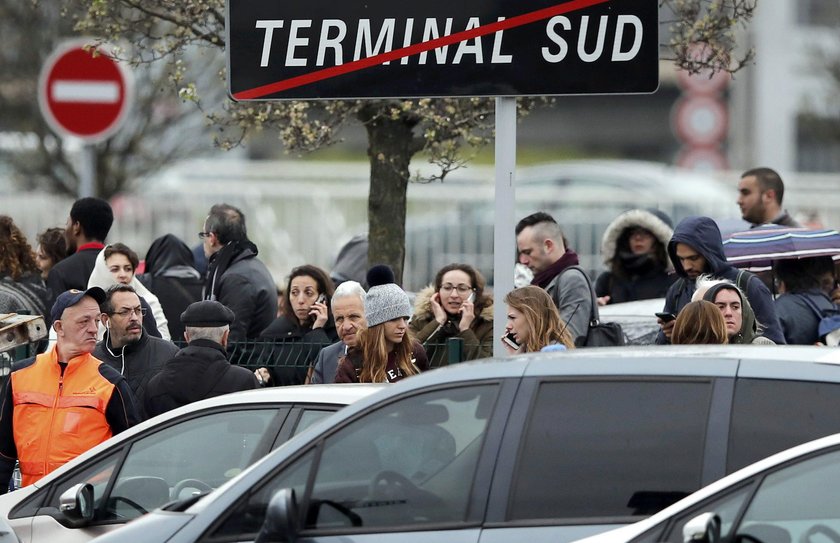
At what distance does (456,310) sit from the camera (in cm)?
1005

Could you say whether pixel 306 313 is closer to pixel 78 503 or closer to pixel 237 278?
pixel 237 278

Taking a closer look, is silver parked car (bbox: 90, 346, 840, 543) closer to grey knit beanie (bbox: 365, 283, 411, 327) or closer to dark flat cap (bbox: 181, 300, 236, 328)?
grey knit beanie (bbox: 365, 283, 411, 327)

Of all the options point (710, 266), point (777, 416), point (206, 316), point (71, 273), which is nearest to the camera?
point (777, 416)

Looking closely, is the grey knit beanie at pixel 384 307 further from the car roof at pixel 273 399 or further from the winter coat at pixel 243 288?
the winter coat at pixel 243 288

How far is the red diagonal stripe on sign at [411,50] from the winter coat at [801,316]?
2.41 meters

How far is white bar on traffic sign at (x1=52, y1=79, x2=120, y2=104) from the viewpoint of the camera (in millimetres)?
12688

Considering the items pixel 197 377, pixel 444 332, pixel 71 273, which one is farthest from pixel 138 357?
pixel 444 332

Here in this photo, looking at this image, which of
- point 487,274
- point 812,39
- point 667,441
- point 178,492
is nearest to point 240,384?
point 178,492

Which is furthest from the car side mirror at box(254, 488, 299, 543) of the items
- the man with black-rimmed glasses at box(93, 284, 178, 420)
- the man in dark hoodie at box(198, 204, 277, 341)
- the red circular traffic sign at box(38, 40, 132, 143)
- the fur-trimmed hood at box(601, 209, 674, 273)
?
the red circular traffic sign at box(38, 40, 132, 143)

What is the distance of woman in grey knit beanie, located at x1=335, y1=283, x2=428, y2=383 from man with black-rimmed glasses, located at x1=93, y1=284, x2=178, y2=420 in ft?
3.73

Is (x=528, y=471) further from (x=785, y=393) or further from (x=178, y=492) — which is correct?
(x=178, y=492)

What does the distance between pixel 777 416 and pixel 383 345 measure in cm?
342

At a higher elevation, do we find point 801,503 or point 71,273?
point 71,273

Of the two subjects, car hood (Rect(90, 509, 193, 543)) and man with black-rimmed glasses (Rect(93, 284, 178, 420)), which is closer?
car hood (Rect(90, 509, 193, 543))
